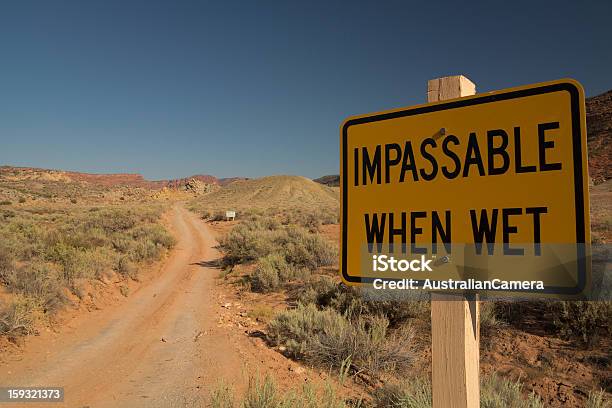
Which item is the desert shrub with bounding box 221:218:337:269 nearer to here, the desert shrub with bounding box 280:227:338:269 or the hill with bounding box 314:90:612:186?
the desert shrub with bounding box 280:227:338:269

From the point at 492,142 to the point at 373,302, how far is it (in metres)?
5.04

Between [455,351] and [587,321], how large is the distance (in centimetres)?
492

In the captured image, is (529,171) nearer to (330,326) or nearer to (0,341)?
(330,326)

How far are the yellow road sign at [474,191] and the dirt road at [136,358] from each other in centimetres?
344

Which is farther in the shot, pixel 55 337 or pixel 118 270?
pixel 118 270

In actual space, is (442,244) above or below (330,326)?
above

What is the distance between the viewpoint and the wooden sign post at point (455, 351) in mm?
1407

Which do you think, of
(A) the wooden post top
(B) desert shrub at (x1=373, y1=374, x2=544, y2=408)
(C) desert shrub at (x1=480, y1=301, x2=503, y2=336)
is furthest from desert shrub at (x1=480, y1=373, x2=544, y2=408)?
(A) the wooden post top

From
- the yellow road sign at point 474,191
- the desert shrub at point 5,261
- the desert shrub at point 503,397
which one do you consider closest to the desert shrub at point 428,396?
the desert shrub at point 503,397

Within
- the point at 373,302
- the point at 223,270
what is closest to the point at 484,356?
the point at 373,302

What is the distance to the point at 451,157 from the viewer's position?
1.47 metres

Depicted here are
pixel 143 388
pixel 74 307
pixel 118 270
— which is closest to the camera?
pixel 143 388

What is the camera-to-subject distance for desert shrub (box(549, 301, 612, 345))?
486cm

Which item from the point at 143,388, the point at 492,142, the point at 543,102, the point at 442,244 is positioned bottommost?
the point at 143,388
